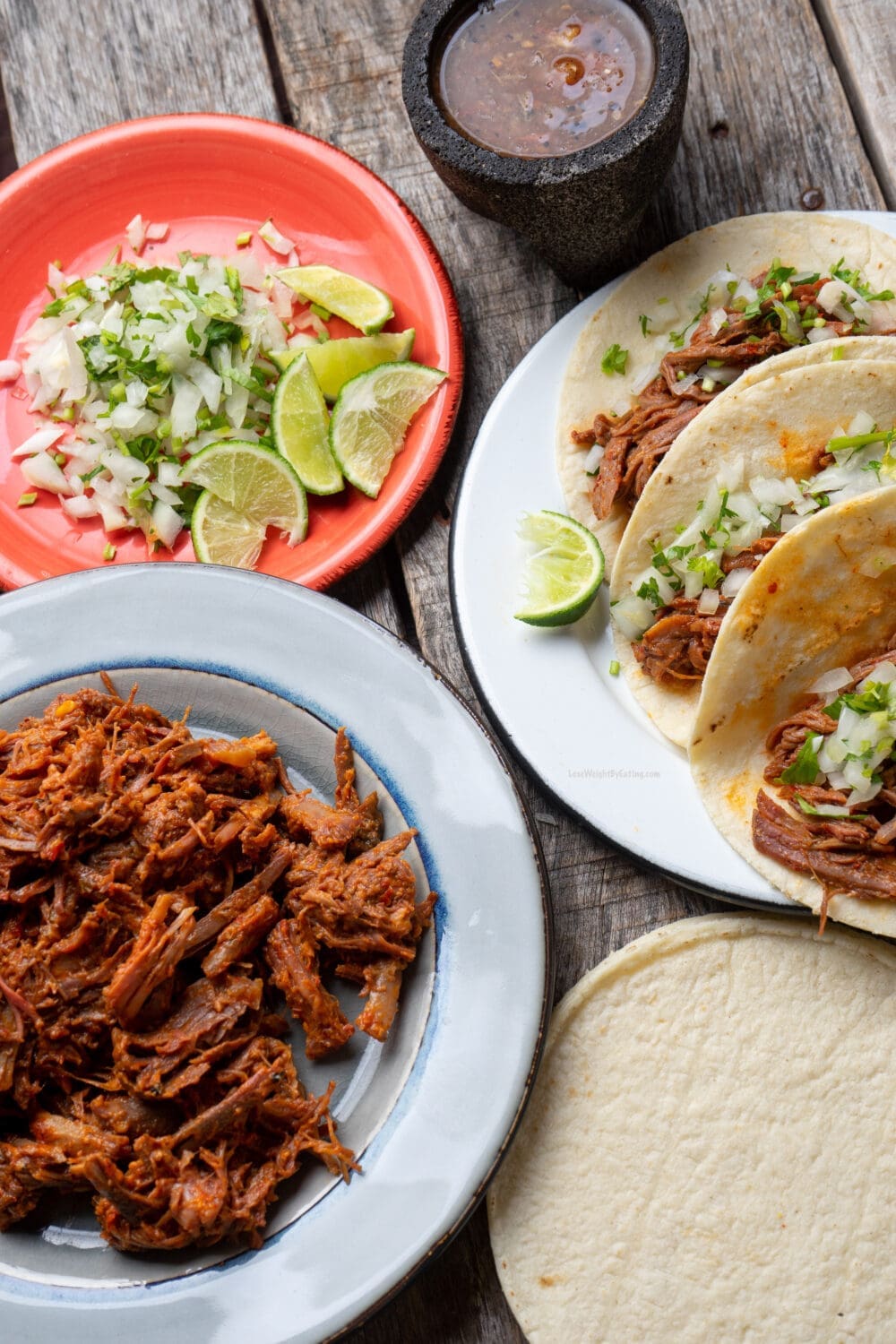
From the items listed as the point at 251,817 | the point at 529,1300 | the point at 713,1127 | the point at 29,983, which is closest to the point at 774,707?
the point at 713,1127

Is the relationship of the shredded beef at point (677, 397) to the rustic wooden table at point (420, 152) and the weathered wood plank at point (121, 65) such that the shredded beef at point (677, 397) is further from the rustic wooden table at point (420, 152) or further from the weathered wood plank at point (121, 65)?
the weathered wood plank at point (121, 65)

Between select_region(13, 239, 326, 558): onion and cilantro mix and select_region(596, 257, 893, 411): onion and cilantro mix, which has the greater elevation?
select_region(13, 239, 326, 558): onion and cilantro mix

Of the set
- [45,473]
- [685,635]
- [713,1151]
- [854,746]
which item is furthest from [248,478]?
[713,1151]

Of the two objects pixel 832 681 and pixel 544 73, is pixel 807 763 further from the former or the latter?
pixel 544 73

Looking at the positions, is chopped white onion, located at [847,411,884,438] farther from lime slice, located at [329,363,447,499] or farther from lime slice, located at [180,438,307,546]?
lime slice, located at [180,438,307,546]

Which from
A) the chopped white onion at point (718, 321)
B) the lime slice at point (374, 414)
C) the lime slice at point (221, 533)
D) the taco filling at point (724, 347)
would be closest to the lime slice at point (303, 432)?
the lime slice at point (374, 414)

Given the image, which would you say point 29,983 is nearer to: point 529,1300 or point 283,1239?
point 283,1239

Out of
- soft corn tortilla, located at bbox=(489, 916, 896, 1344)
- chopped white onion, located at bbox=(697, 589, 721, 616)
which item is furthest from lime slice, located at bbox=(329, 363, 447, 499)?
soft corn tortilla, located at bbox=(489, 916, 896, 1344)
